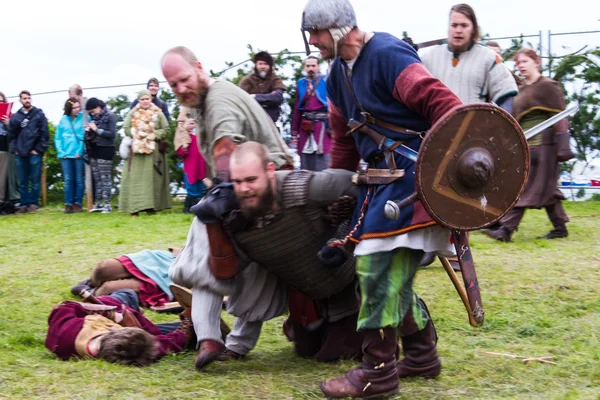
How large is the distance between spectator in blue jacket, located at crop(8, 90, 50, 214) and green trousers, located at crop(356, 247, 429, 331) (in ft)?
31.8

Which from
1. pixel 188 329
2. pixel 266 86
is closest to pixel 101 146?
pixel 266 86

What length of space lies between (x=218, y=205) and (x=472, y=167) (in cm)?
117

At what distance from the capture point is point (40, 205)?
44.4 feet

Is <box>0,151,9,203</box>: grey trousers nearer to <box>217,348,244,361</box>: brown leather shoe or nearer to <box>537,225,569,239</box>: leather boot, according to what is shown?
<box>537,225,569,239</box>: leather boot

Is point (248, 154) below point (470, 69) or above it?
below

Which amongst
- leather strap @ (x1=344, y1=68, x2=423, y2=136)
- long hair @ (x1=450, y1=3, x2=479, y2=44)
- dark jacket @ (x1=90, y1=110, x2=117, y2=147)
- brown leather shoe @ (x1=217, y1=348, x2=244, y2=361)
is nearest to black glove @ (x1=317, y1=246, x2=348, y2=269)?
leather strap @ (x1=344, y1=68, x2=423, y2=136)

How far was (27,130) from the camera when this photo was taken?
12406mm

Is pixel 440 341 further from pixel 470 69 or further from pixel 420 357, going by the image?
pixel 470 69

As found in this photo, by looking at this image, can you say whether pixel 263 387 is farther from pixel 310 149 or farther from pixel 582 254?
pixel 310 149

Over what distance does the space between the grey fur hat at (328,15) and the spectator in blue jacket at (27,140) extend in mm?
9501

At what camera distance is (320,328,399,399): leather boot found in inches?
145

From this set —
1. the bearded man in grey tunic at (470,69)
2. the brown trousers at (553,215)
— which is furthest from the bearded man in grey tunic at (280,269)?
the brown trousers at (553,215)

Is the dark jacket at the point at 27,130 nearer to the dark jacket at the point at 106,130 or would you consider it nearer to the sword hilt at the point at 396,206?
the dark jacket at the point at 106,130

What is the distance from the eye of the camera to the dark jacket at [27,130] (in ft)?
40.8
